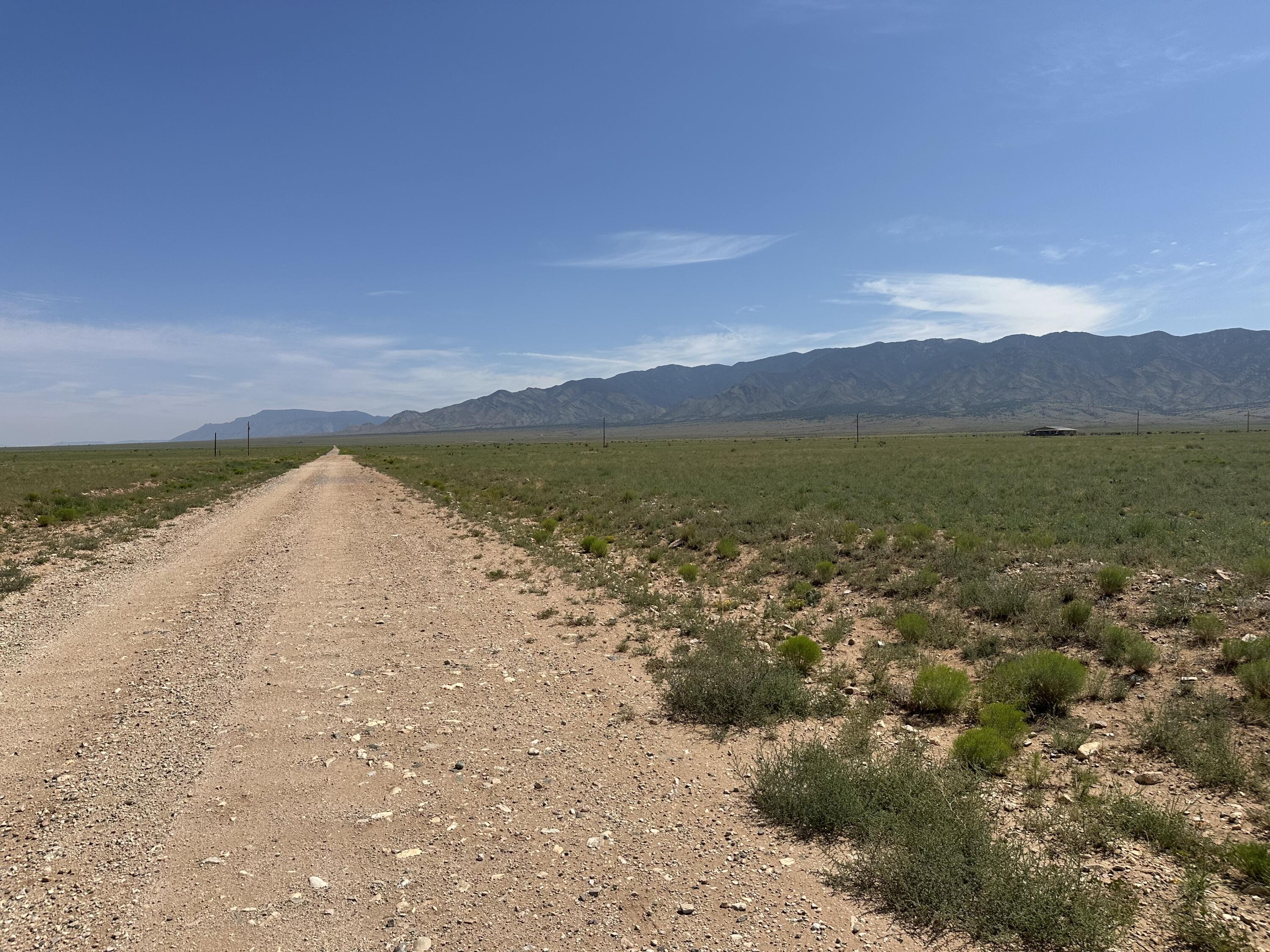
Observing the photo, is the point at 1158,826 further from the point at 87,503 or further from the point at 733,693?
the point at 87,503

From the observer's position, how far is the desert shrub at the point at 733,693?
23.4ft

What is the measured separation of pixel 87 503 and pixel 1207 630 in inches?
1419

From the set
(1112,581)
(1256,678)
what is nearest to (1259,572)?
(1112,581)

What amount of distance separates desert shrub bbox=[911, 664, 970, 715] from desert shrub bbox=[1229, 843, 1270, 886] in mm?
2926

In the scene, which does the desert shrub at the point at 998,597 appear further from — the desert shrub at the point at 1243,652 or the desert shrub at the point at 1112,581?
the desert shrub at the point at 1243,652

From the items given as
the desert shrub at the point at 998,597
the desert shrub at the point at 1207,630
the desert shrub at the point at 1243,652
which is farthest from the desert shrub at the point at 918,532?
the desert shrub at the point at 1243,652

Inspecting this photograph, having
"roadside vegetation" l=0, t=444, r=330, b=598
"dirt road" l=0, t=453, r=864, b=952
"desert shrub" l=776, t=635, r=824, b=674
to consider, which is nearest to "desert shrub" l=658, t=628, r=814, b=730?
"desert shrub" l=776, t=635, r=824, b=674

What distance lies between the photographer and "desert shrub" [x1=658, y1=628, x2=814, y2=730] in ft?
23.4

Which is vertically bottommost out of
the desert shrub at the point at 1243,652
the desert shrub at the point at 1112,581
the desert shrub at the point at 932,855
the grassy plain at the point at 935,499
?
the desert shrub at the point at 932,855

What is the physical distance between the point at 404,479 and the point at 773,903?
1658 inches

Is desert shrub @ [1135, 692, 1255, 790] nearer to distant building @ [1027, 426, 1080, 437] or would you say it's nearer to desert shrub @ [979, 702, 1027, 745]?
desert shrub @ [979, 702, 1027, 745]

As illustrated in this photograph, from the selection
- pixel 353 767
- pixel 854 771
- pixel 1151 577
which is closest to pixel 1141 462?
pixel 1151 577

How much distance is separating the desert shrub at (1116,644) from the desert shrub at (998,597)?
145 centimetres

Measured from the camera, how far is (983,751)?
6059 mm
